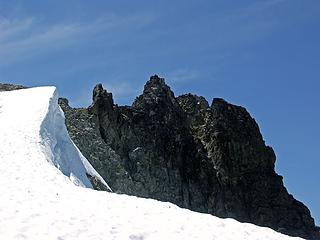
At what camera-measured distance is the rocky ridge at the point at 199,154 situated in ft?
218

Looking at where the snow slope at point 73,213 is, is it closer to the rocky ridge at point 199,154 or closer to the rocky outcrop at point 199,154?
the rocky ridge at point 199,154

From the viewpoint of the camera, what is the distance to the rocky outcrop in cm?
6656

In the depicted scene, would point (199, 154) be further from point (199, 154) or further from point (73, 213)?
point (73, 213)

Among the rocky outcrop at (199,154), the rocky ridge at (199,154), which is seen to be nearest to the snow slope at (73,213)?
the rocky ridge at (199,154)

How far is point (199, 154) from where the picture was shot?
90875 mm

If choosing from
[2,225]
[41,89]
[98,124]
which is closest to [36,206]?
[2,225]

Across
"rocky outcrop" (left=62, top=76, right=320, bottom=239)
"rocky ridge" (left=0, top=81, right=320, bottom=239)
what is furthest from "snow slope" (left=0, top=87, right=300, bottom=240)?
"rocky outcrop" (left=62, top=76, right=320, bottom=239)

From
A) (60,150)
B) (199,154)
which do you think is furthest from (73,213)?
(199,154)

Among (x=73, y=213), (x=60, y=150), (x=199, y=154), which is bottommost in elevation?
(x=73, y=213)

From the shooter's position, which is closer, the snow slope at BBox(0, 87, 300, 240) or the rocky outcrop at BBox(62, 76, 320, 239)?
the snow slope at BBox(0, 87, 300, 240)

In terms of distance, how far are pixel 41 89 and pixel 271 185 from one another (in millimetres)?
66726

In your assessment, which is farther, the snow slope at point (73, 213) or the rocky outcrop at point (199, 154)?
the rocky outcrop at point (199, 154)

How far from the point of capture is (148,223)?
1692cm

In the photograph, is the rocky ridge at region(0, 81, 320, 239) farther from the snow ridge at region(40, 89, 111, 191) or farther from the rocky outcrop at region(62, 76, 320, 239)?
the snow ridge at region(40, 89, 111, 191)
